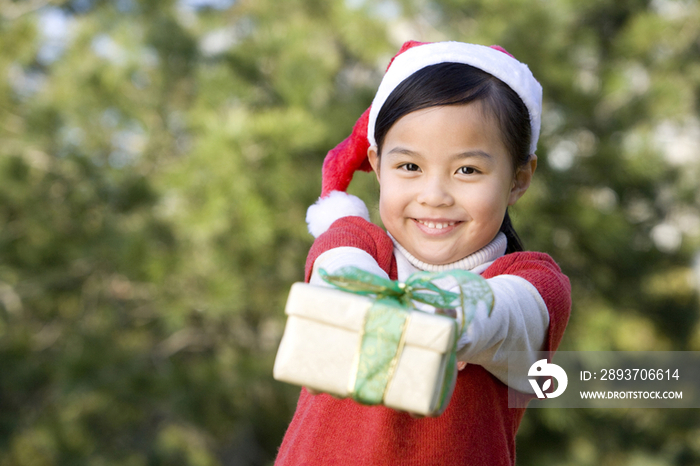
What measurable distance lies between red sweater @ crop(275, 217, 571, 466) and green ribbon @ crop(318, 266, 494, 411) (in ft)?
0.45

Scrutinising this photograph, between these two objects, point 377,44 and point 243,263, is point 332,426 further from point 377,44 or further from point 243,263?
point 377,44

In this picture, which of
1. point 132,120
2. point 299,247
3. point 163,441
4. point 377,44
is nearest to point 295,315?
point 299,247

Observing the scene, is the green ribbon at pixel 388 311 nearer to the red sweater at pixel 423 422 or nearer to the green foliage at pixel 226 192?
the red sweater at pixel 423 422

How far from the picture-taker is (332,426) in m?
0.60

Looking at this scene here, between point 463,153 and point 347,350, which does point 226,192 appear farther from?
point 347,350

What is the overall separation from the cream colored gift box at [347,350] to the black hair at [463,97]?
0.77ft

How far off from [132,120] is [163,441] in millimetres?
1078

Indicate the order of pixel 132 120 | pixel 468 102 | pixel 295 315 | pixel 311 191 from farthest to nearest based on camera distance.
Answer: pixel 132 120, pixel 311 191, pixel 468 102, pixel 295 315

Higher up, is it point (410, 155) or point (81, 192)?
point (81, 192)

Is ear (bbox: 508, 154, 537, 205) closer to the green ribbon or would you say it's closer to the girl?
the girl

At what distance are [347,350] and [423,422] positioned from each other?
19 centimetres

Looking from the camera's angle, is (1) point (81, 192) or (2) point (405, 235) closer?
(2) point (405, 235)

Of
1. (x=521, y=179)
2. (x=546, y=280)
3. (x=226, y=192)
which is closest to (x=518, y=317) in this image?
(x=546, y=280)

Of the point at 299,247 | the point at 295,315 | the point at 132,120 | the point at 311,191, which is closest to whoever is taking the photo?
the point at 295,315
